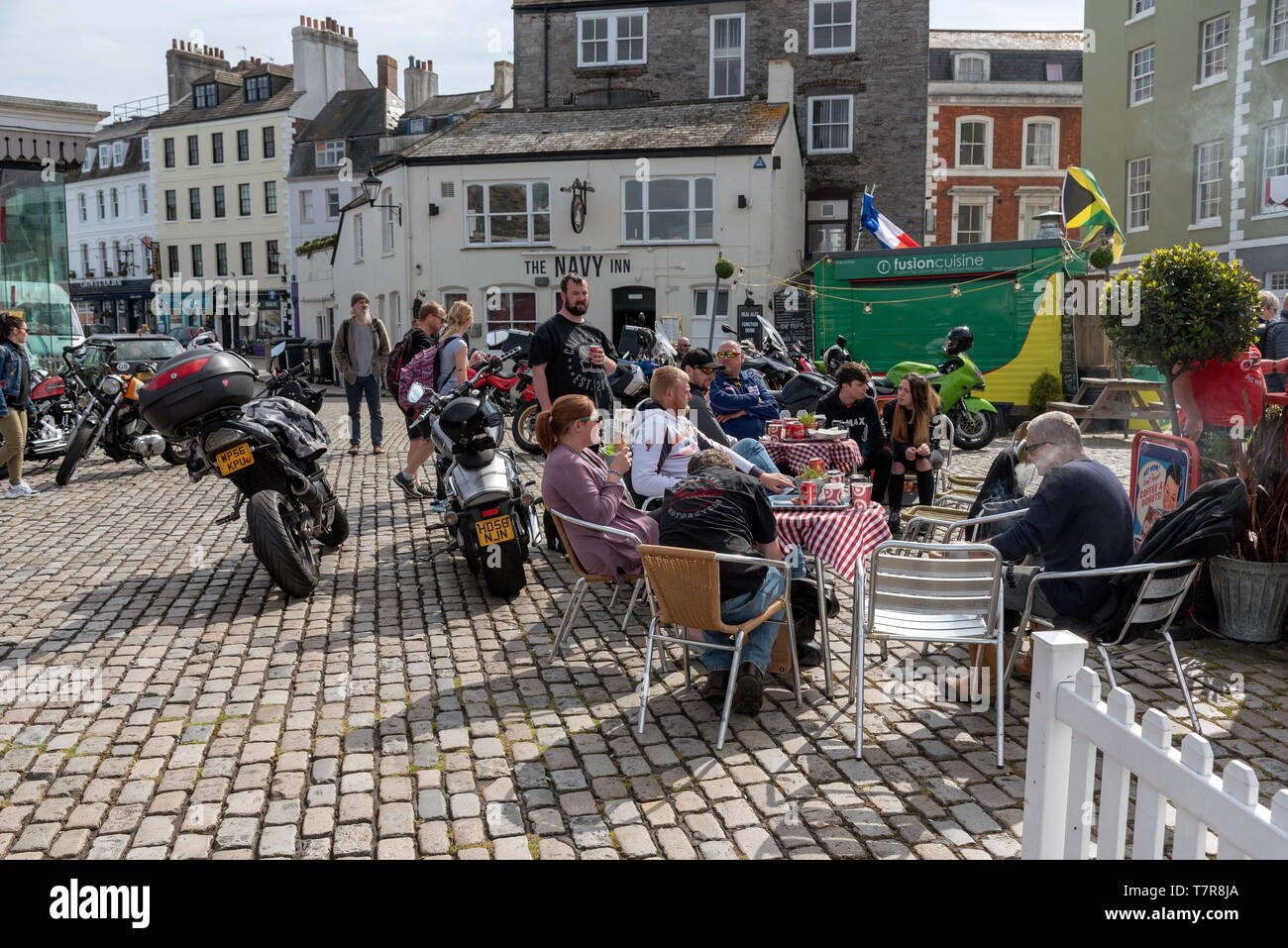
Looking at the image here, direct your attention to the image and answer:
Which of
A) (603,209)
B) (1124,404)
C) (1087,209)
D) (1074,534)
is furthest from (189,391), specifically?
(603,209)

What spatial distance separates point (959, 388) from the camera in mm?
13555

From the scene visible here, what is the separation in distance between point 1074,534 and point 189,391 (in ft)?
16.8

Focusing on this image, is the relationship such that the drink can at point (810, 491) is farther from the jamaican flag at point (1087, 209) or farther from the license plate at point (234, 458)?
the jamaican flag at point (1087, 209)

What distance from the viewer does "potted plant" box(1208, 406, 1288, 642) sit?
566cm

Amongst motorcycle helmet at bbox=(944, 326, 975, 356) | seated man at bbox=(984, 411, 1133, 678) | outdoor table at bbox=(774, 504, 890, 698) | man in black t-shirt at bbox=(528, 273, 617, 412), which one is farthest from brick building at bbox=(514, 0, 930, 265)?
seated man at bbox=(984, 411, 1133, 678)

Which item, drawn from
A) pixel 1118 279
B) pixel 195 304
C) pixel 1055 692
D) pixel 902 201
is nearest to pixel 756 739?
pixel 1055 692

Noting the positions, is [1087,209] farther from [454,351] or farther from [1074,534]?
[1074,534]

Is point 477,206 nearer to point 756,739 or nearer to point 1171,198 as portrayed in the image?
point 1171,198

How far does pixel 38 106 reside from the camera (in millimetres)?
15672

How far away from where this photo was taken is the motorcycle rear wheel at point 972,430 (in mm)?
14188

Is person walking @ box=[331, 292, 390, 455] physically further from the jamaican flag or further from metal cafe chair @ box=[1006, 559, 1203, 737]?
the jamaican flag

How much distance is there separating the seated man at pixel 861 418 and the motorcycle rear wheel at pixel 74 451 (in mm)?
8215

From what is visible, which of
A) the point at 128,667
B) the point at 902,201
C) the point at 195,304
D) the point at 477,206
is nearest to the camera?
the point at 128,667
